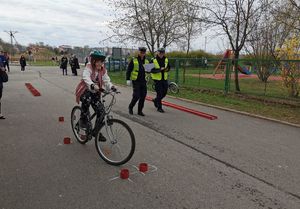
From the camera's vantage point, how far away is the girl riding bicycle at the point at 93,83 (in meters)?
4.80

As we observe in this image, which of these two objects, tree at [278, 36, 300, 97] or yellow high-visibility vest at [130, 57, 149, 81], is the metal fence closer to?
tree at [278, 36, 300, 97]

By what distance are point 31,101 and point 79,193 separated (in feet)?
24.6

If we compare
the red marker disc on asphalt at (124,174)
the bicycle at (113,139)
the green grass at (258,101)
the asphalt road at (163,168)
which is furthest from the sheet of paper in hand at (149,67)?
the red marker disc on asphalt at (124,174)

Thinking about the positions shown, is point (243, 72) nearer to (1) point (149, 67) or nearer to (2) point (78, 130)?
(1) point (149, 67)

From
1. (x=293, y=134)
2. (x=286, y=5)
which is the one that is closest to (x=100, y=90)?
(x=293, y=134)

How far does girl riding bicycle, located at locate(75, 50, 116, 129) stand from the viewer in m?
4.80

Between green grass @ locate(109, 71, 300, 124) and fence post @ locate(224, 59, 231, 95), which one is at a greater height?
fence post @ locate(224, 59, 231, 95)

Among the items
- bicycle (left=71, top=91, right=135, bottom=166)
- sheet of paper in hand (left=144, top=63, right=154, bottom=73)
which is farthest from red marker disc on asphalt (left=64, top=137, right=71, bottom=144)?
sheet of paper in hand (left=144, top=63, right=154, bottom=73)

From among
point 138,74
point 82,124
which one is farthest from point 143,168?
point 138,74

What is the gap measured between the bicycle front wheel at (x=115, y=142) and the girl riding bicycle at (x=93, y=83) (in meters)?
0.41

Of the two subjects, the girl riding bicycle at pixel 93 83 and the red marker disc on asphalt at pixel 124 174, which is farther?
the girl riding bicycle at pixel 93 83

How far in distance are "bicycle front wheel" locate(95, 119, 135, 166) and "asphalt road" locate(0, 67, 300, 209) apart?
0.15 m

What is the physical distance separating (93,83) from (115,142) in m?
1.04

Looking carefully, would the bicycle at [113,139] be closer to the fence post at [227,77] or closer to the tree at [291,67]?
the tree at [291,67]
